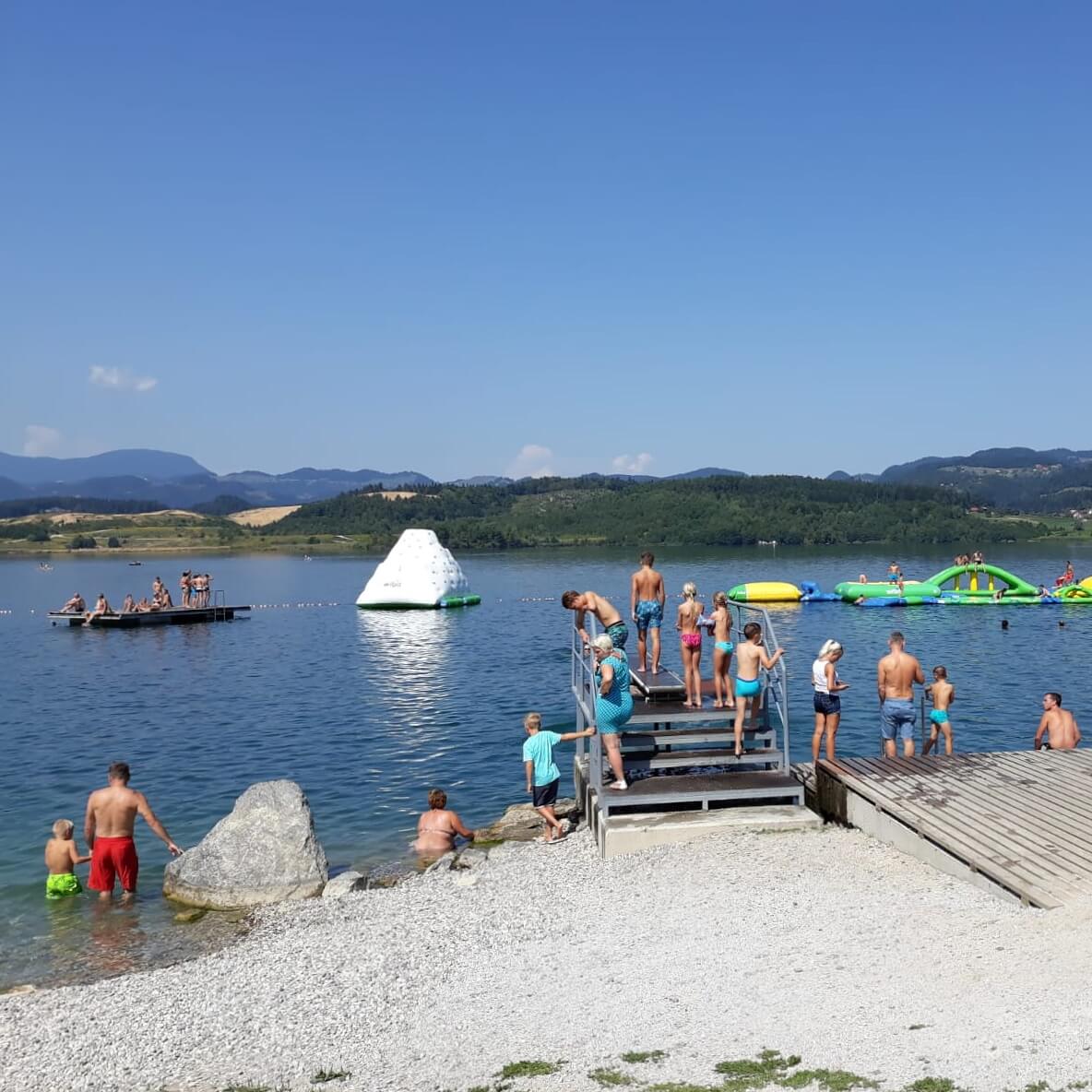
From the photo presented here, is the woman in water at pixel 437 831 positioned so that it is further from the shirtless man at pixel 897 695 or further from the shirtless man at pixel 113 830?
the shirtless man at pixel 897 695

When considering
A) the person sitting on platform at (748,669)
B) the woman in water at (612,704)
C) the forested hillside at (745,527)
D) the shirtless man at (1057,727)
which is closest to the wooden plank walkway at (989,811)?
the shirtless man at (1057,727)

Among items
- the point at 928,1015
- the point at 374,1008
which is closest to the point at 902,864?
the point at 928,1015

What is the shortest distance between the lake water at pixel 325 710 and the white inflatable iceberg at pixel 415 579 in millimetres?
1941

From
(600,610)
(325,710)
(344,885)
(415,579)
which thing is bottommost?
(325,710)

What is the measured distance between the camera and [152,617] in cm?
5891

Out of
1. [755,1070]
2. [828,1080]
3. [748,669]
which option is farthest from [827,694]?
[828,1080]

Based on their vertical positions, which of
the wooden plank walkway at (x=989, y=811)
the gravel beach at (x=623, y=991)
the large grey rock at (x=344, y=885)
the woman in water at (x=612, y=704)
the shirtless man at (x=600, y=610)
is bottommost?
the large grey rock at (x=344, y=885)

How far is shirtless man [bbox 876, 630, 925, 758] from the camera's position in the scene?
1591cm

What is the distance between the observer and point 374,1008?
932cm

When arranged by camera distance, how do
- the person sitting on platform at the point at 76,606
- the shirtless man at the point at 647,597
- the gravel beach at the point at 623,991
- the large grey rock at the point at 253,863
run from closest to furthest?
1. the gravel beach at the point at 623,991
2. the large grey rock at the point at 253,863
3. the shirtless man at the point at 647,597
4. the person sitting on platform at the point at 76,606

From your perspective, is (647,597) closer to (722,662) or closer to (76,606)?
(722,662)

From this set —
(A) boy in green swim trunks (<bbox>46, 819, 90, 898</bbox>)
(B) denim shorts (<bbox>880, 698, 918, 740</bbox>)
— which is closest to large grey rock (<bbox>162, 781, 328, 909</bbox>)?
(A) boy in green swim trunks (<bbox>46, 819, 90, 898</bbox>)

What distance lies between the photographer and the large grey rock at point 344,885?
14.1 m

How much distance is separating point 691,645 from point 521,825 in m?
4.08
